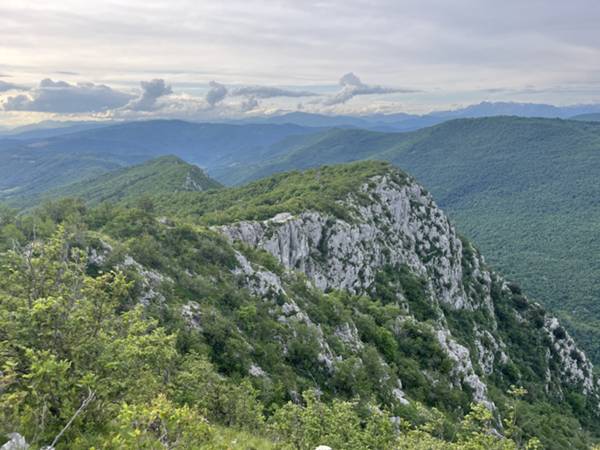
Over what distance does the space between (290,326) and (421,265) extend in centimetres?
6636

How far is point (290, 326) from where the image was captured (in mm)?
47156

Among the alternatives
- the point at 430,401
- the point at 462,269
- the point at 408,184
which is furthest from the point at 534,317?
the point at 430,401

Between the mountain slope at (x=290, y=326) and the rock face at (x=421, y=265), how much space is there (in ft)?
1.44

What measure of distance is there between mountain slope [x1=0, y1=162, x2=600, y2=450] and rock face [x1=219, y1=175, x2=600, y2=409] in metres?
0.44

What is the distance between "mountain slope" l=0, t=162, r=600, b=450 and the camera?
13.0 metres

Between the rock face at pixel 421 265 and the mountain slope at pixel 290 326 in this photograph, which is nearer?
the mountain slope at pixel 290 326

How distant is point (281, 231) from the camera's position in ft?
260

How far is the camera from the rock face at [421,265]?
7662cm

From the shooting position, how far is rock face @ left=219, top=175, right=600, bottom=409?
76.6 metres

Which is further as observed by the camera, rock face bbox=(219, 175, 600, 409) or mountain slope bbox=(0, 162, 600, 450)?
rock face bbox=(219, 175, 600, 409)

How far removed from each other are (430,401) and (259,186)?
89.2 metres

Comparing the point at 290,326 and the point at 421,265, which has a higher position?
the point at 290,326

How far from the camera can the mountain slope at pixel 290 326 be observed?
13.0 meters

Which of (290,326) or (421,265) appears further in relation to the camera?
(421,265)
